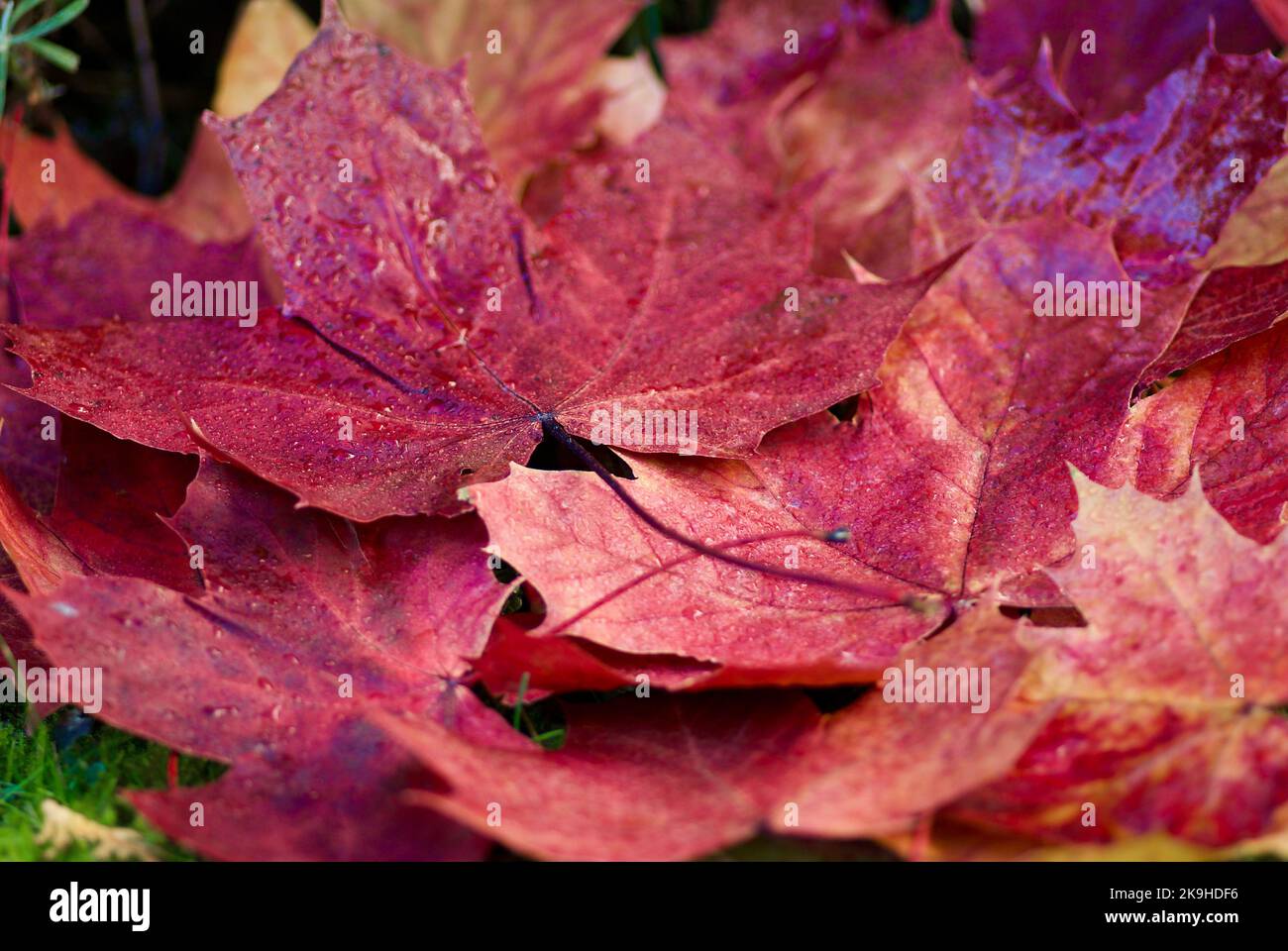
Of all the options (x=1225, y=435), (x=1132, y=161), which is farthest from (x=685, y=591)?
(x=1132, y=161)

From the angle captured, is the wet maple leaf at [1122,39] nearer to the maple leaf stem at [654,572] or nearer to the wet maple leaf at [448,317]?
the wet maple leaf at [448,317]

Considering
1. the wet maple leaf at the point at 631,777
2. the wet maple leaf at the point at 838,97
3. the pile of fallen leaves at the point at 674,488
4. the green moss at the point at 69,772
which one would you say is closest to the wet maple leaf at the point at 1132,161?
the pile of fallen leaves at the point at 674,488

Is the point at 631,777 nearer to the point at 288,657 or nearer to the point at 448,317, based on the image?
the point at 288,657

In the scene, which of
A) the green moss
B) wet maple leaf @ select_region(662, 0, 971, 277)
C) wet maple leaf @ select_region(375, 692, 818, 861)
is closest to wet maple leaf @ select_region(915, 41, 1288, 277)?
wet maple leaf @ select_region(662, 0, 971, 277)

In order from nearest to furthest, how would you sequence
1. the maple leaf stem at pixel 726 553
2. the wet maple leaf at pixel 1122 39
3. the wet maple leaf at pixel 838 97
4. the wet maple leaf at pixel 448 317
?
the maple leaf stem at pixel 726 553 < the wet maple leaf at pixel 448 317 < the wet maple leaf at pixel 838 97 < the wet maple leaf at pixel 1122 39

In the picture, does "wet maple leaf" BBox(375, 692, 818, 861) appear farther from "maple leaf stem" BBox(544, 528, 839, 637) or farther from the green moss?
the green moss
